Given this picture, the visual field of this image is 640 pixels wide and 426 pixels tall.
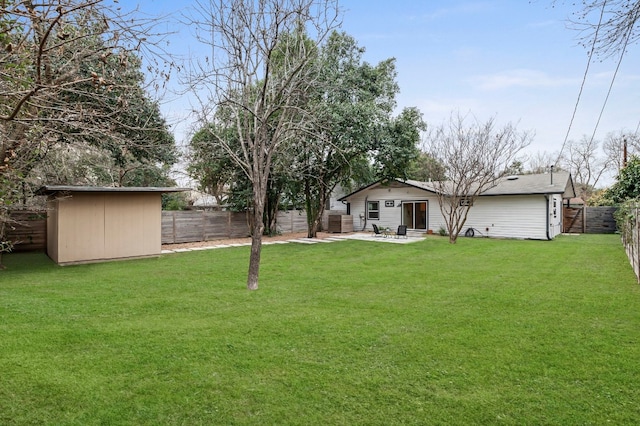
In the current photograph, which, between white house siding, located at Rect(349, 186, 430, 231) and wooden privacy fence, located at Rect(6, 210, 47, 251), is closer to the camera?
wooden privacy fence, located at Rect(6, 210, 47, 251)

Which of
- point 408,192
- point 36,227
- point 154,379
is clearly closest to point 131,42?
point 154,379

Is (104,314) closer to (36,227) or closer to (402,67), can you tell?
(36,227)

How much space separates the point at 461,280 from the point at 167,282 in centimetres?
565

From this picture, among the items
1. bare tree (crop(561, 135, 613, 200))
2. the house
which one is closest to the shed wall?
the house

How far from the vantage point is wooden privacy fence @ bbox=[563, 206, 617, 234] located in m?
18.4

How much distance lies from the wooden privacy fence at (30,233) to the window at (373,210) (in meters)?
14.4

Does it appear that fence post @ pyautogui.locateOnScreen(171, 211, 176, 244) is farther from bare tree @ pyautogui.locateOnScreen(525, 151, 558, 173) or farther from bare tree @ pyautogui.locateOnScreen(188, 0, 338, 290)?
bare tree @ pyautogui.locateOnScreen(525, 151, 558, 173)

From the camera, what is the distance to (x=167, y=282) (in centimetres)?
716

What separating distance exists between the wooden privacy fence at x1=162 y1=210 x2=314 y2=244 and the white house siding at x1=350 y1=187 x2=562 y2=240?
5.98 m

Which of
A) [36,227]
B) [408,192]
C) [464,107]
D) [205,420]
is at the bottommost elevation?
[205,420]

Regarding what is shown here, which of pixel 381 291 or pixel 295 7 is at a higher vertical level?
pixel 295 7

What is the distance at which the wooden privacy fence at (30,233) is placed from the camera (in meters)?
11.4

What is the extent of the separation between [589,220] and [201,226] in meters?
18.8

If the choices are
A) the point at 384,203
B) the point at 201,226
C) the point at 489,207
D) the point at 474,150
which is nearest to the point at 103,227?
the point at 201,226
